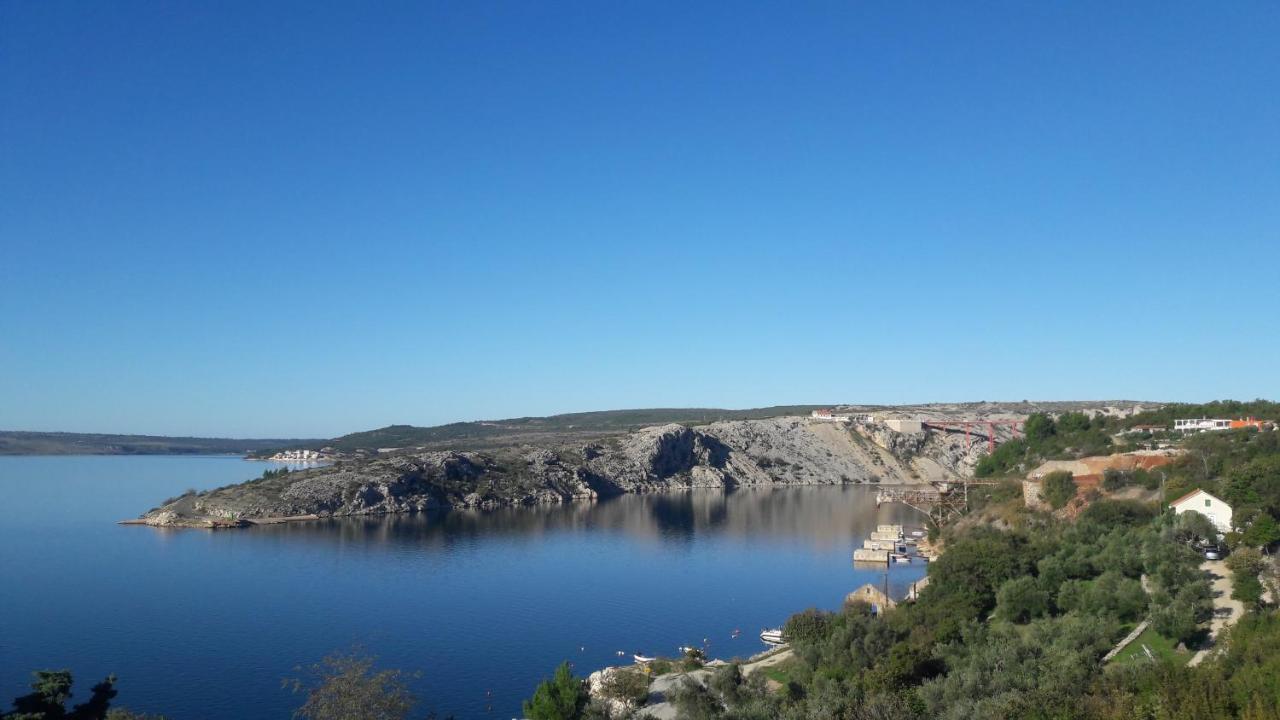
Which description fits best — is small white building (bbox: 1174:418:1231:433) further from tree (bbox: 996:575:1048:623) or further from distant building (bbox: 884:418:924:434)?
distant building (bbox: 884:418:924:434)

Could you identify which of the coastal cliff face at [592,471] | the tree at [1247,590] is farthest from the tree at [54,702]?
the coastal cliff face at [592,471]

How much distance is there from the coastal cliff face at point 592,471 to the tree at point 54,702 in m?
57.9

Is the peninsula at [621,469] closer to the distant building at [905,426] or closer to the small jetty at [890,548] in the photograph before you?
the distant building at [905,426]

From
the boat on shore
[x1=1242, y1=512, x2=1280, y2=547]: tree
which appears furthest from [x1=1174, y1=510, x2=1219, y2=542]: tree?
the boat on shore

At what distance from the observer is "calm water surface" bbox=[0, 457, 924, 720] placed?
105 ft

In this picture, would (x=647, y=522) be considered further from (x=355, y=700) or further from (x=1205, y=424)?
(x=355, y=700)

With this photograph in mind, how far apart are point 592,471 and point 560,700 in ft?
270

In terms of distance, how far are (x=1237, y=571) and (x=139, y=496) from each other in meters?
109

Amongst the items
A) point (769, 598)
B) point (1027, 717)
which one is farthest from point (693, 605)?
point (1027, 717)

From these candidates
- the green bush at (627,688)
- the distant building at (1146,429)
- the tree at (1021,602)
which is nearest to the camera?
the green bush at (627,688)

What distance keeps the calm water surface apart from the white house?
1503 centimetres

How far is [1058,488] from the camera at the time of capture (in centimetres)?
4172

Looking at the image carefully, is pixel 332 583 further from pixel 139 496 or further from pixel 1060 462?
pixel 139 496

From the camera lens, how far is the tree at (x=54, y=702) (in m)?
18.8
